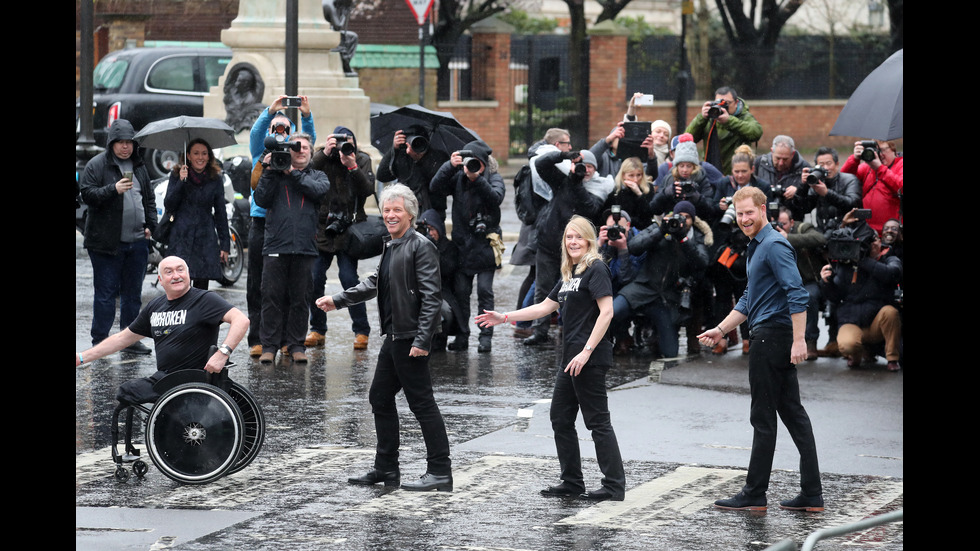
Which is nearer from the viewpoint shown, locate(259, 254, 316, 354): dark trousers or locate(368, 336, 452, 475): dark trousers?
locate(368, 336, 452, 475): dark trousers

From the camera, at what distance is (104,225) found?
12008 millimetres

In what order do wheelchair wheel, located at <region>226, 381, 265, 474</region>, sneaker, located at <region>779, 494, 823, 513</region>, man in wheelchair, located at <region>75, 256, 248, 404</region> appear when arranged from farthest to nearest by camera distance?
man in wheelchair, located at <region>75, 256, 248, 404</region>
wheelchair wheel, located at <region>226, 381, 265, 474</region>
sneaker, located at <region>779, 494, 823, 513</region>

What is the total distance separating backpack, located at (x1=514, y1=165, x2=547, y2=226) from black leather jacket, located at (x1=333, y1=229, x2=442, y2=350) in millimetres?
4580

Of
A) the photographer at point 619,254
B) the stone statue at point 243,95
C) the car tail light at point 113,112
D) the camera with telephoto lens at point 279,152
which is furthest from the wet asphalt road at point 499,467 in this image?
the car tail light at point 113,112

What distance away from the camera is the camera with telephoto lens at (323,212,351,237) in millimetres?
12320

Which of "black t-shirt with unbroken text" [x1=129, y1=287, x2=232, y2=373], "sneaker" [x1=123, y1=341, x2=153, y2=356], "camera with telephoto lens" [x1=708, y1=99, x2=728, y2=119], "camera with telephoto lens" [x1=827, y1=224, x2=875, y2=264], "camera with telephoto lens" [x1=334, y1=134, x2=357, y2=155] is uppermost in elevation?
"camera with telephoto lens" [x1=708, y1=99, x2=728, y2=119]

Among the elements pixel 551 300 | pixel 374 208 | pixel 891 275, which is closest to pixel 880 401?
pixel 891 275

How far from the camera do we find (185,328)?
8.59 meters

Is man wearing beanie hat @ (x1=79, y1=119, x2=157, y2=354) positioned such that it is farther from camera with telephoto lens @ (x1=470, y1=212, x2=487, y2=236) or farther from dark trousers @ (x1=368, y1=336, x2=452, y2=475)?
dark trousers @ (x1=368, y1=336, x2=452, y2=475)

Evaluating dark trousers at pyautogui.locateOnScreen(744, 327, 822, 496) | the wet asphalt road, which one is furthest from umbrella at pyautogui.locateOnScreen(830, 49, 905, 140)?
dark trousers at pyautogui.locateOnScreen(744, 327, 822, 496)

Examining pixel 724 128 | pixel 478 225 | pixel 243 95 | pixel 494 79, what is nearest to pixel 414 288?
pixel 478 225

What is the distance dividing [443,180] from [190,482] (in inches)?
189

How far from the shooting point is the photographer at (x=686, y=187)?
12391 mm
